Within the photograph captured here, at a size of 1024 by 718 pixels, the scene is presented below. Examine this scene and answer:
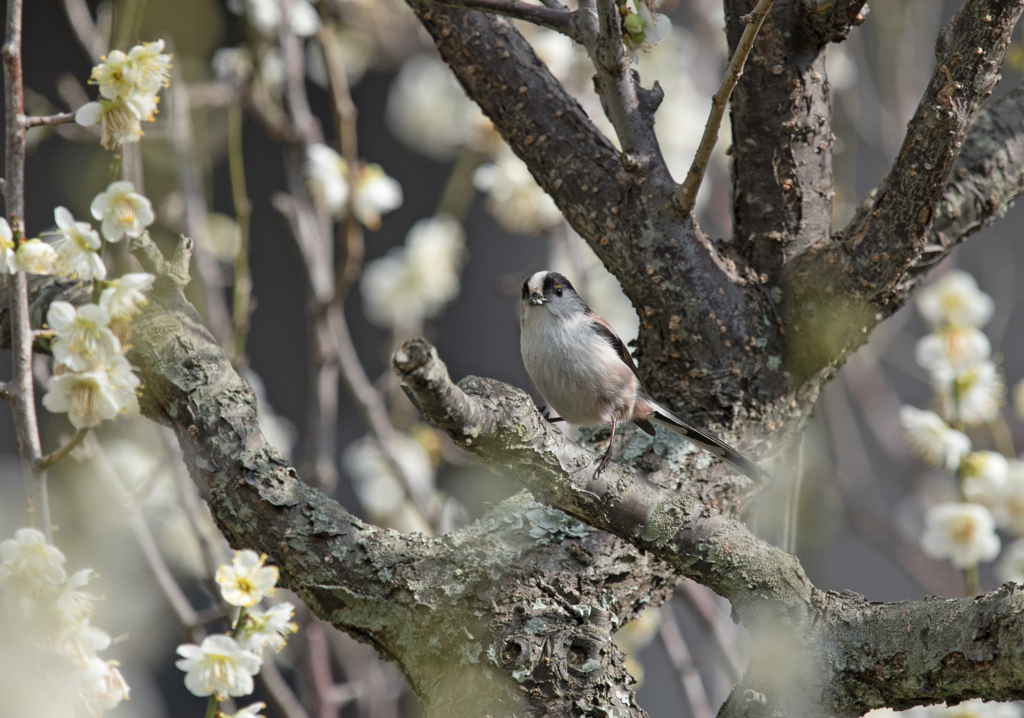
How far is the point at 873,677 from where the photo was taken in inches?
41.1

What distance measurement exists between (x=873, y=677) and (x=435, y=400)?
26.4 inches

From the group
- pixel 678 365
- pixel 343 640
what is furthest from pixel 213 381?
pixel 343 640

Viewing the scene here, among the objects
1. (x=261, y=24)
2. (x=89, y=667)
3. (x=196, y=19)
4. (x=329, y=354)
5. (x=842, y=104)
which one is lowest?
(x=89, y=667)

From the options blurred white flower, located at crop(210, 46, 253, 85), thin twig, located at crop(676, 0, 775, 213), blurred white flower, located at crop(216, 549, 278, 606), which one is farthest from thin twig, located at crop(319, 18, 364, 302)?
blurred white flower, located at crop(216, 549, 278, 606)

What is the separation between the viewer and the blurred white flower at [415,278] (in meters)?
2.56

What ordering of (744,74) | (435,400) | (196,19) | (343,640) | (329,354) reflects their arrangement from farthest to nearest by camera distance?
(196,19), (343,640), (329,354), (744,74), (435,400)

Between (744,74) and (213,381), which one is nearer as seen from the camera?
(213,381)

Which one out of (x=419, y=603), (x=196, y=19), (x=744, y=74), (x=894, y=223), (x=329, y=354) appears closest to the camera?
(x=419, y=603)

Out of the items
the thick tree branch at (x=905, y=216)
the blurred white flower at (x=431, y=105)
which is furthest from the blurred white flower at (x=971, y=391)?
the blurred white flower at (x=431, y=105)

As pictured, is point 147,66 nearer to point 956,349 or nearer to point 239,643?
point 239,643

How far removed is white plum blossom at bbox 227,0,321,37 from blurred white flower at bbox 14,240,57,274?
1.20 meters

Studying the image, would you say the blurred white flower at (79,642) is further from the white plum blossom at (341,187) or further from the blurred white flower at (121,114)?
the white plum blossom at (341,187)

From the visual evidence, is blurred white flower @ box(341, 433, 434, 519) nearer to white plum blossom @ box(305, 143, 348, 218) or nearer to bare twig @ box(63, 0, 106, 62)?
white plum blossom @ box(305, 143, 348, 218)

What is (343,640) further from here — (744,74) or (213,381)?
(744,74)
